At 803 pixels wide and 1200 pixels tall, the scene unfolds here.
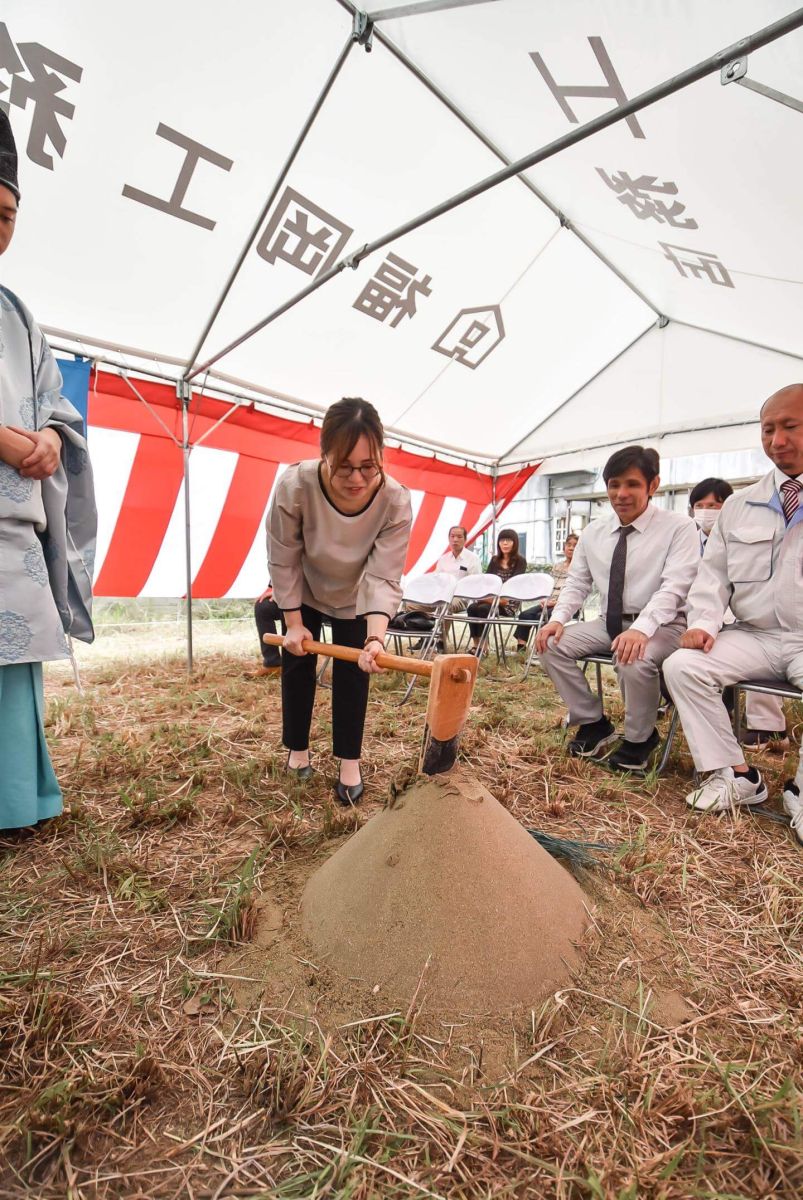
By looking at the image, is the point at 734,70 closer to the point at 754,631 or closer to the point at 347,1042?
the point at 754,631

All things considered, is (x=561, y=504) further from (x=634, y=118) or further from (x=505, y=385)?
(x=634, y=118)

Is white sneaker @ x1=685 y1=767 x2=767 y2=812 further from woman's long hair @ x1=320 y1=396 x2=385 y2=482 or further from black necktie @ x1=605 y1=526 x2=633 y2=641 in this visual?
woman's long hair @ x1=320 y1=396 x2=385 y2=482

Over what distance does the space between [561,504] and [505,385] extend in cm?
846

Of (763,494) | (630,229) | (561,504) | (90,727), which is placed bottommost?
(90,727)

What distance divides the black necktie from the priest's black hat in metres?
2.48

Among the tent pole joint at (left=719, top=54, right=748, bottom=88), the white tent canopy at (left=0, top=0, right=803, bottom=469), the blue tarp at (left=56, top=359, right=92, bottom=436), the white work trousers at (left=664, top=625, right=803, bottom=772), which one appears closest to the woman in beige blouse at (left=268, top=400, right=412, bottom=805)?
the white work trousers at (left=664, top=625, right=803, bottom=772)

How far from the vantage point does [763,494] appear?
2086 mm

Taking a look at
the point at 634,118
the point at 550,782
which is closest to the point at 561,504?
the point at 634,118

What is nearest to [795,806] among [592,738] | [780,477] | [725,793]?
[725,793]

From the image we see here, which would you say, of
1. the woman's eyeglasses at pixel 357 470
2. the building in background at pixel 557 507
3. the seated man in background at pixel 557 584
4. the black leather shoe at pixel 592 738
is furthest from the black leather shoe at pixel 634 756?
the building in background at pixel 557 507

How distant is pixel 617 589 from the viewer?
2562mm

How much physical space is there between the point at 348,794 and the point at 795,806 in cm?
152

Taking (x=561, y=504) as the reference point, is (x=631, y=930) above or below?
below

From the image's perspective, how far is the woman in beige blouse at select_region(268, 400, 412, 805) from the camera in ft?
5.71
